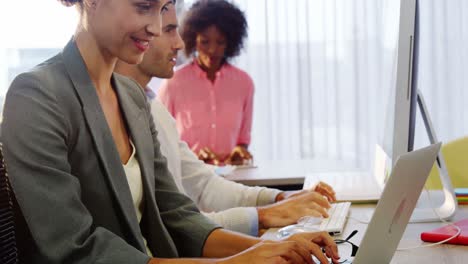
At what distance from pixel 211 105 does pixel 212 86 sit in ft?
0.40

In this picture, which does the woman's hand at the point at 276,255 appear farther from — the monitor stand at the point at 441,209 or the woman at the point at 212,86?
the woman at the point at 212,86

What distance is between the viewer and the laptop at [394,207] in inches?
48.3

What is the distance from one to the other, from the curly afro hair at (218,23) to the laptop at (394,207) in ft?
10.2

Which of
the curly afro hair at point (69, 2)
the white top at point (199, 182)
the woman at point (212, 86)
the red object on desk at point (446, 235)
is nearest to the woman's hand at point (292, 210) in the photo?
the white top at point (199, 182)

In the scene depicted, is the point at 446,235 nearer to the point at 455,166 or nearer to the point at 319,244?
the point at 319,244

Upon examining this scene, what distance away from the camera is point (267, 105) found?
520cm

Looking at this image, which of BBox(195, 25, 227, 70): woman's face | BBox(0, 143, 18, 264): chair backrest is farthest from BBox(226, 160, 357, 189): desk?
BBox(0, 143, 18, 264): chair backrest

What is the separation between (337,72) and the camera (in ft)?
16.9

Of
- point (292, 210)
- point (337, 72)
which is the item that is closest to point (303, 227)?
point (292, 210)

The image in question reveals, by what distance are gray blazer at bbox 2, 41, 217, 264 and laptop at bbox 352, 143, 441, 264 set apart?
411mm

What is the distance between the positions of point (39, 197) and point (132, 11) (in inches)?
19.9

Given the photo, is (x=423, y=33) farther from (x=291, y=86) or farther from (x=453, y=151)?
(x=453, y=151)

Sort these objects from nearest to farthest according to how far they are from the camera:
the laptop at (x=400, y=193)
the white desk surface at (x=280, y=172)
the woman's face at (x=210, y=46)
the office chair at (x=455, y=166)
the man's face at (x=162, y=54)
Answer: the laptop at (x=400, y=193) < the man's face at (x=162, y=54) < the office chair at (x=455, y=166) < the white desk surface at (x=280, y=172) < the woman's face at (x=210, y=46)

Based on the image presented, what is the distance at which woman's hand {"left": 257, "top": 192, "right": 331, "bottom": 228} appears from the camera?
2008 millimetres
